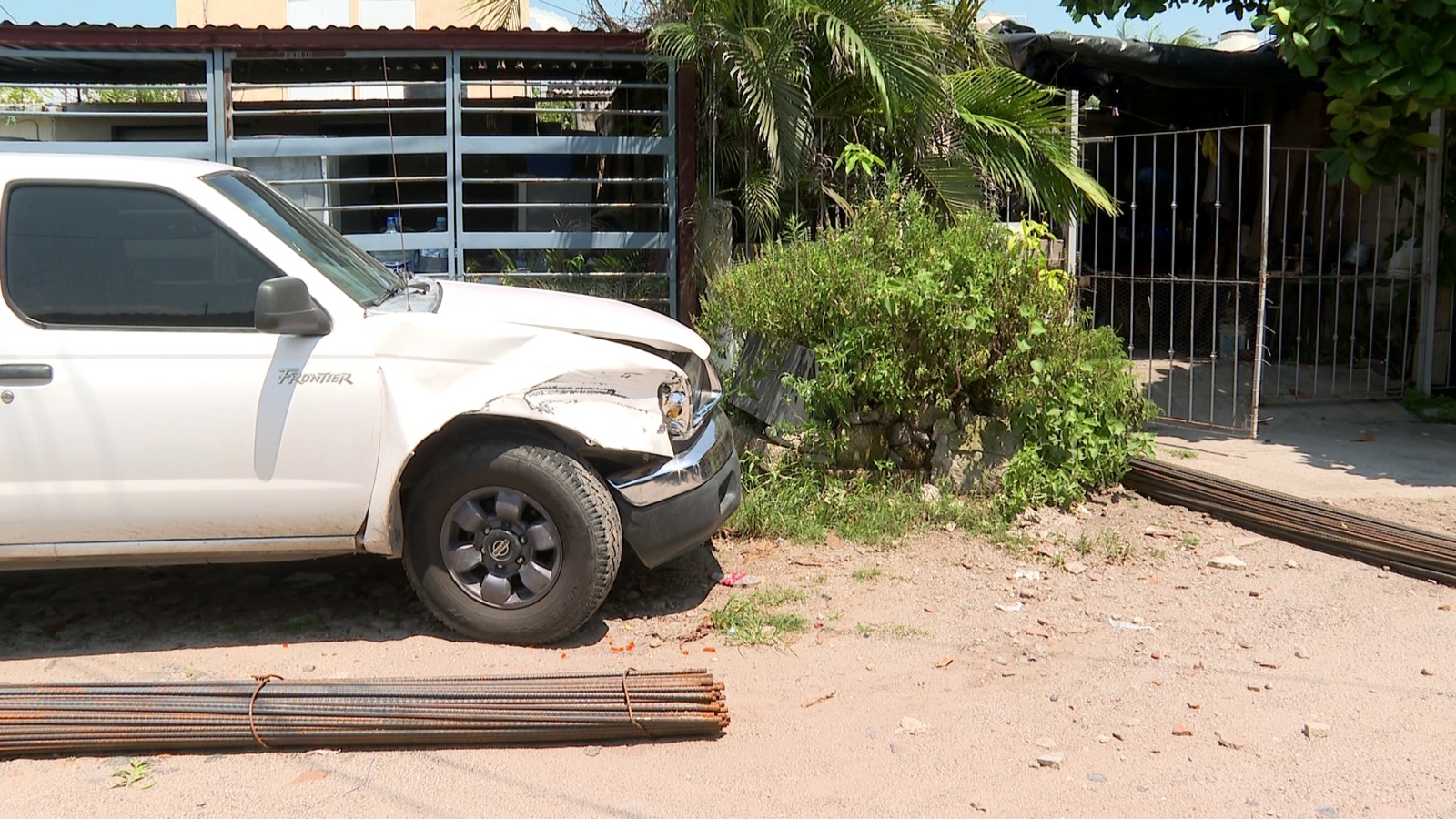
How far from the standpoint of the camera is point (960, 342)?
6676 mm

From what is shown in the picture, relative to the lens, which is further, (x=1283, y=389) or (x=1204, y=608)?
(x=1283, y=389)

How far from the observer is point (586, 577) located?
488 centimetres

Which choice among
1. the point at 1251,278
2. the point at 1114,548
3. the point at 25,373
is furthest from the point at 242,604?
the point at 1251,278

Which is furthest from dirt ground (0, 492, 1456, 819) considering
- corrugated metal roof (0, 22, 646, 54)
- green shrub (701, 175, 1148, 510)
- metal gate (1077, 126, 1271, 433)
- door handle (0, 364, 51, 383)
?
metal gate (1077, 126, 1271, 433)

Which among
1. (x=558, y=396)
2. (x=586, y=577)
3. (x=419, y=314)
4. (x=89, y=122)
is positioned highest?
(x=89, y=122)

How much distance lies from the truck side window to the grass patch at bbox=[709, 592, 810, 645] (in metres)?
2.25

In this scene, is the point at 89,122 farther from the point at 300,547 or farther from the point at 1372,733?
the point at 1372,733

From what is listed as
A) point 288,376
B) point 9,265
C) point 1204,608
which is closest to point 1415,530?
point 1204,608

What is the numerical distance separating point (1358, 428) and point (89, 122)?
9772 millimetres

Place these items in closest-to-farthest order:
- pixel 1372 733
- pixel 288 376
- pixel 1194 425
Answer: pixel 1372 733
pixel 288 376
pixel 1194 425

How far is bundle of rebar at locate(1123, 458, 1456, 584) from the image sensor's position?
596 cm

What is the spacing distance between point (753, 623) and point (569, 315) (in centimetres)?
150

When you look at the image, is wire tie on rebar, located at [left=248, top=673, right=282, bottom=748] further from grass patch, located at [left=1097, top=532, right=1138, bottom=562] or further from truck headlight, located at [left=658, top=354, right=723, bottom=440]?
grass patch, located at [left=1097, top=532, right=1138, bottom=562]

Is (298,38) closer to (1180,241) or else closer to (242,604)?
(242,604)
